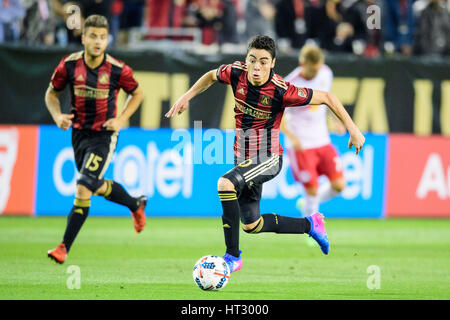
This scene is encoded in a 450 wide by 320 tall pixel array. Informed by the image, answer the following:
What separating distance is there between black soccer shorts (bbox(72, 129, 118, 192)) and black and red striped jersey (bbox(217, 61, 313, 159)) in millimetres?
1661

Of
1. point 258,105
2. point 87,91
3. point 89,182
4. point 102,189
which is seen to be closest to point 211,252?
point 102,189

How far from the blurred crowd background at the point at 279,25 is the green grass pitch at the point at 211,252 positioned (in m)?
3.69

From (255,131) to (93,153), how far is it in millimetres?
1933

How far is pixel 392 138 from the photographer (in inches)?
585

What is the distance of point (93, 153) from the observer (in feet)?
28.7

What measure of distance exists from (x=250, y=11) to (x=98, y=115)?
7977mm

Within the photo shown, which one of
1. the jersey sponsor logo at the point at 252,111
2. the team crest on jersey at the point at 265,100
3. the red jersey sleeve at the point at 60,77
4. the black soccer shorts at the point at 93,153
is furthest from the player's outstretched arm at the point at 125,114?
the team crest on jersey at the point at 265,100

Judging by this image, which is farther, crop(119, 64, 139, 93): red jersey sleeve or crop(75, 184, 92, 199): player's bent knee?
crop(119, 64, 139, 93): red jersey sleeve

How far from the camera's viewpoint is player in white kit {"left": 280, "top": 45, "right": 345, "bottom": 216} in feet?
36.5

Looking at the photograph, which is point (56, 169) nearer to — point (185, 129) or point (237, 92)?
point (185, 129)

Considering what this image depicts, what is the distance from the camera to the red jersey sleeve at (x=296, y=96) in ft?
24.5

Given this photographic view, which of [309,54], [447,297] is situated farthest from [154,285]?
[309,54]

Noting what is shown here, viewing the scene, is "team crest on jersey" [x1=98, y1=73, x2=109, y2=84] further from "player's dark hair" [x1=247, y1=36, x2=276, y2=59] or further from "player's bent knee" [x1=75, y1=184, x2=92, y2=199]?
"player's dark hair" [x1=247, y1=36, x2=276, y2=59]

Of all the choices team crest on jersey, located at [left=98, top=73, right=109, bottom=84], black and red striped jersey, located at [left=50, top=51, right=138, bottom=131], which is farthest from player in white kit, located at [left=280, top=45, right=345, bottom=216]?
team crest on jersey, located at [left=98, top=73, right=109, bottom=84]
